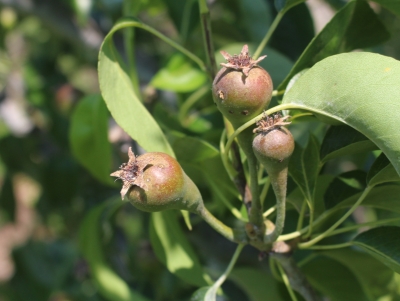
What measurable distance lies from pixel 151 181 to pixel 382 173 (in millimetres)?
244

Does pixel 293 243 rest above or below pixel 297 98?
below

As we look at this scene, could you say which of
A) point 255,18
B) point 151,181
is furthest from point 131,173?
point 255,18

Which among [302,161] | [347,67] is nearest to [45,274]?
[302,161]

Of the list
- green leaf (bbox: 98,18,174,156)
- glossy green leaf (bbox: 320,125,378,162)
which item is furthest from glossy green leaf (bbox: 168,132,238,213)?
glossy green leaf (bbox: 320,125,378,162)

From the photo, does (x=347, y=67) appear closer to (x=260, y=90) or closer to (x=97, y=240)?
(x=260, y=90)

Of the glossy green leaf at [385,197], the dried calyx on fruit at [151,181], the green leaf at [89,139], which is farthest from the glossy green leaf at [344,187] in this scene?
the green leaf at [89,139]

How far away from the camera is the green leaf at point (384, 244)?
0.58 meters

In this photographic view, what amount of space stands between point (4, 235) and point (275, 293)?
14.4ft

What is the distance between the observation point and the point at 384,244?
0.59 m

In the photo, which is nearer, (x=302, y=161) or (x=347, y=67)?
(x=347, y=67)

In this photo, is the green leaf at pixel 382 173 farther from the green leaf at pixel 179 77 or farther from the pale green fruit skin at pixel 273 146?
the green leaf at pixel 179 77

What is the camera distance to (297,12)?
0.92m

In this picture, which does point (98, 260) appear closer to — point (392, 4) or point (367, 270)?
point (367, 270)

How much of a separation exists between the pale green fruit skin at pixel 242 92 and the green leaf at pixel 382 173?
15 centimetres
